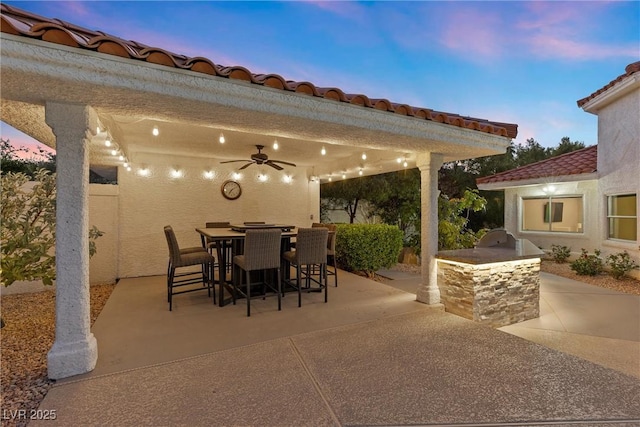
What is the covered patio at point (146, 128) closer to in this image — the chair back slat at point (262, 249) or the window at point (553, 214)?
the chair back slat at point (262, 249)

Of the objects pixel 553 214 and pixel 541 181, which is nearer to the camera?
pixel 541 181

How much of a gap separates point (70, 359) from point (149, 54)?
8.74 ft

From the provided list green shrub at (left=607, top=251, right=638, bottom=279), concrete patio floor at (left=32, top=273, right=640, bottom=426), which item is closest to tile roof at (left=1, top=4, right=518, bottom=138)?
concrete patio floor at (left=32, top=273, right=640, bottom=426)

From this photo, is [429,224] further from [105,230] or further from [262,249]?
[105,230]

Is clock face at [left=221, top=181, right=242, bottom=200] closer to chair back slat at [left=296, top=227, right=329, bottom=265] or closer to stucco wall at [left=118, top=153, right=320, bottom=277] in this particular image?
stucco wall at [left=118, top=153, right=320, bottom=277]

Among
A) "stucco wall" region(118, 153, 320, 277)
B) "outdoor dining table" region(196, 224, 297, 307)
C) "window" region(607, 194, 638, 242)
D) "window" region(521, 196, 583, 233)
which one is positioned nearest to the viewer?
"outdoor dining table" region(196, 224, 297, 307)

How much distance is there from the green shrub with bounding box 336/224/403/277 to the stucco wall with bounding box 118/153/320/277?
175 cm

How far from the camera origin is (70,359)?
99.5 inches

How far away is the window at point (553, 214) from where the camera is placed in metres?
9.38

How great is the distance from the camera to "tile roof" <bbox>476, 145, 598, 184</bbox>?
8.51 meters

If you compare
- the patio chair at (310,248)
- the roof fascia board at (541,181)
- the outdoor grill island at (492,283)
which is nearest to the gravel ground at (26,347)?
the patio chair at (310,248)

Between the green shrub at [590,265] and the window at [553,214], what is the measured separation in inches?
62.3

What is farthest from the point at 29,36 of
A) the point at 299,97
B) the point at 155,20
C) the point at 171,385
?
the point at 155,20

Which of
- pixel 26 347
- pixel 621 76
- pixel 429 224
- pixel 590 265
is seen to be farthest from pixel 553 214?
pixel 26 347
